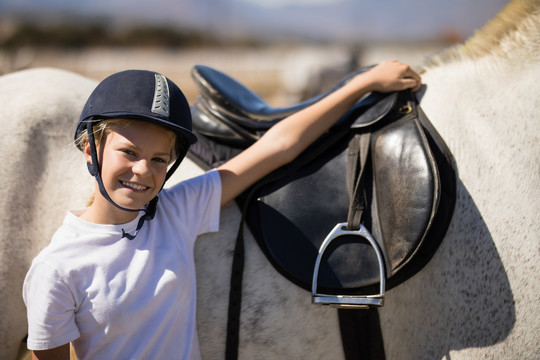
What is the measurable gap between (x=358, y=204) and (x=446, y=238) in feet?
0.95

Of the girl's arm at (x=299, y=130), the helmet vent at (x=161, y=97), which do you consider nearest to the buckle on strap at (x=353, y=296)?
the girl's arm at (x=299, y=130)

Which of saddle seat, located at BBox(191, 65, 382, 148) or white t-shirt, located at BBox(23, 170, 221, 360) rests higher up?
saddle seat, located at BBox(191, 65, 382, 148)

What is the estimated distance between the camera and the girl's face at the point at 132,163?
1205 mm

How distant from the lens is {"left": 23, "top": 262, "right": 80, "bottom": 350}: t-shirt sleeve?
3.67 feet

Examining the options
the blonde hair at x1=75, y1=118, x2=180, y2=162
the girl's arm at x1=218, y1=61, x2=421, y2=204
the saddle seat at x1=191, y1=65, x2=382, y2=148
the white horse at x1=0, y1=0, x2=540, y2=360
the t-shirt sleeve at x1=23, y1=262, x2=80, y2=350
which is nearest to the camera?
the t-shirt sleeve at x1=23, y1=262, x2=80, y2=350

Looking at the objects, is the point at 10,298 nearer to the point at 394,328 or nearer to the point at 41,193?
the point at 41,193

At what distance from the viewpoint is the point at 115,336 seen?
1214 millimetres

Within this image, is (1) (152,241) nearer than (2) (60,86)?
Yes

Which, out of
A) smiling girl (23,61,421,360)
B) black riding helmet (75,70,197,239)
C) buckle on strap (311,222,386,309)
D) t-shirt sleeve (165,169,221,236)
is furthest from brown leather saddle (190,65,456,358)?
black riding helmet (75,70,197,239)

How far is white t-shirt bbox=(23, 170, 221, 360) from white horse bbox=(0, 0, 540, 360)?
0.49 ft

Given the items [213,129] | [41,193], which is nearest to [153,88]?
[213,129]

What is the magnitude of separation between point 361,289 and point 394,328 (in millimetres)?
184

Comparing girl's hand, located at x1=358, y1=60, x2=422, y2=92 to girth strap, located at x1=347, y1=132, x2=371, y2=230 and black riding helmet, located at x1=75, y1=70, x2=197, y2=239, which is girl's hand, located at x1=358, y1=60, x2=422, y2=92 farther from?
black riding helmet, located at x1=75, y1=70, x2=197, y2=239

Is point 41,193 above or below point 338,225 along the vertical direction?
above
